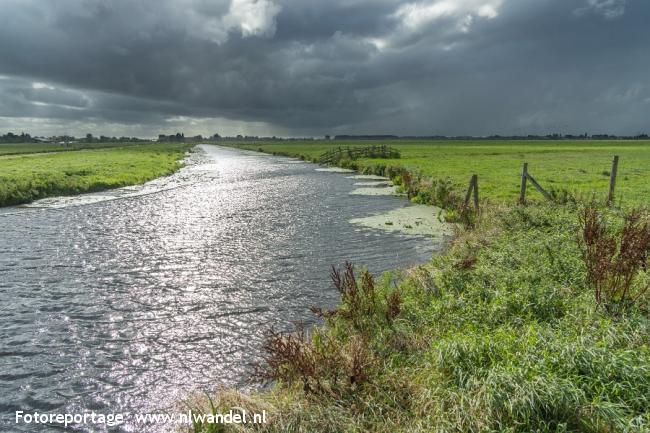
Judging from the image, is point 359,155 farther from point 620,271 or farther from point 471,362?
point 471,362

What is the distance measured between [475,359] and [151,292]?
35.8ft

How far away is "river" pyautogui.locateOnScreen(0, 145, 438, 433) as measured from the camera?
8383mm

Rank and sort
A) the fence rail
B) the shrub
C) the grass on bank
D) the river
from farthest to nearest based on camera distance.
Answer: the fence rail → the river → the shrub → the grass on bank

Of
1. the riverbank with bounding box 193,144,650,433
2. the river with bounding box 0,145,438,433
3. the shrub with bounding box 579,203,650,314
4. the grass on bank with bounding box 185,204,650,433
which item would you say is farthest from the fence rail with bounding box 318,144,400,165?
the shrub with bounding box 579,203,650,314

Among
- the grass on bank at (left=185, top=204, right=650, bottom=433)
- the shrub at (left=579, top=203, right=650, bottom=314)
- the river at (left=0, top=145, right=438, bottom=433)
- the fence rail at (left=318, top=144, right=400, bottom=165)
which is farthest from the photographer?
the fence rail at (left=318, top=144, right=400, bottom=165)

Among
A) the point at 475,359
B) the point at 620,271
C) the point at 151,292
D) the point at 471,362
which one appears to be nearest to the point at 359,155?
the point at 151,292

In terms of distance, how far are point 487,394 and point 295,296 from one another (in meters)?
8.11

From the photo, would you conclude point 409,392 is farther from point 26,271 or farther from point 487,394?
point 26,271

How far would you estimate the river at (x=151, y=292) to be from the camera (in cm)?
838

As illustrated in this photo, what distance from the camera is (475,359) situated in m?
6.77

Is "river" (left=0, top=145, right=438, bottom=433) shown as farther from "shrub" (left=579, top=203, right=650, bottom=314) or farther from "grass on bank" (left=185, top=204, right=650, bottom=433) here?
"shrub" (left=579, top=203, right=650, bottom=314)

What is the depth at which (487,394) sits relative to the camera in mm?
5598

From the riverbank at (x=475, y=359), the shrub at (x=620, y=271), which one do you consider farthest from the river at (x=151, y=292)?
the shrub at (x=620, y=271)

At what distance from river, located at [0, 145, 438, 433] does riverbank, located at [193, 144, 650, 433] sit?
219 cm
